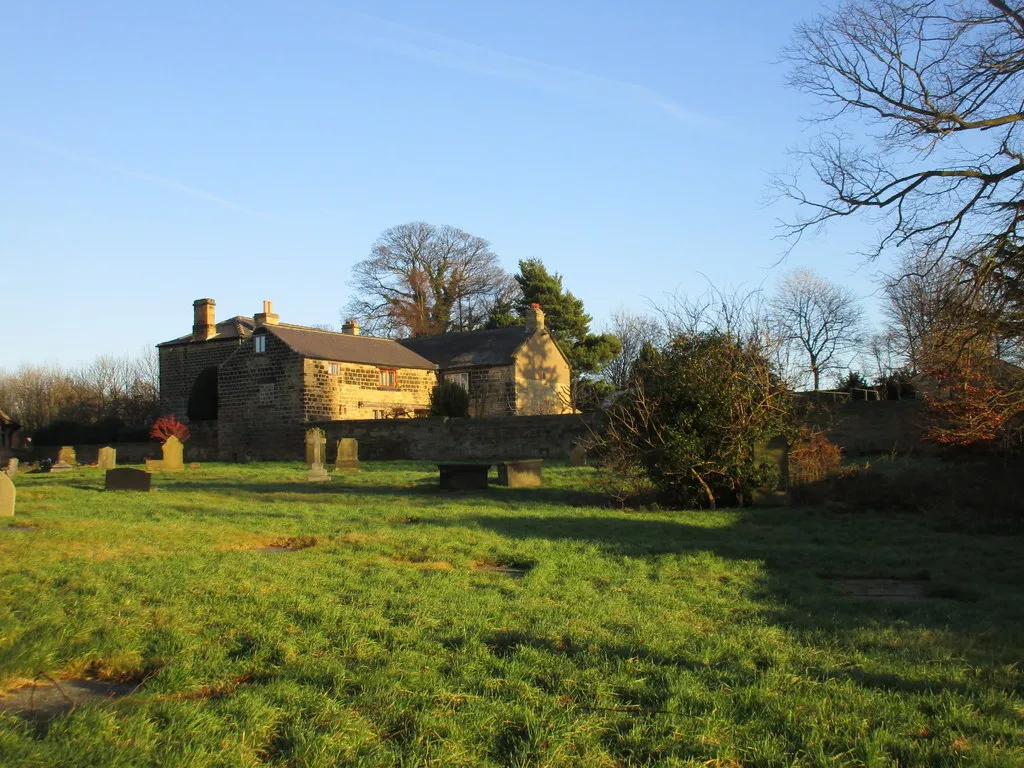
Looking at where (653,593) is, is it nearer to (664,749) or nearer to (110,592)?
(664,749)

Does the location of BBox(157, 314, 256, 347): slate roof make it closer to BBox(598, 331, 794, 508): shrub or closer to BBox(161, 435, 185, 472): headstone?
BBox(161, 435, 185, 472): headstone

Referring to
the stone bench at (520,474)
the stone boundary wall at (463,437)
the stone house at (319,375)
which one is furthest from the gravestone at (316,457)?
the stone house at (319,375)

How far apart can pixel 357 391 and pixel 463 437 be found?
11.2 meters

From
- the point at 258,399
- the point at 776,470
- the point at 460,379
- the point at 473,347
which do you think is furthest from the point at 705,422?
the point at 473,347

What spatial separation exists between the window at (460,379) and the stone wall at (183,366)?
469 inches

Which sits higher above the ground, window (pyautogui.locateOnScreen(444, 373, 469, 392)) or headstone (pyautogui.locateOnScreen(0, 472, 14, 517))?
window (pyautogui.locateOnScreen(444, 373, 469, 392))

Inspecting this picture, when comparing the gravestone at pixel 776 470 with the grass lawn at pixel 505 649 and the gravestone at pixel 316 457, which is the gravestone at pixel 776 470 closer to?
the grass lawn at pixel 505 649

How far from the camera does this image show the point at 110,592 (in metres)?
6.79

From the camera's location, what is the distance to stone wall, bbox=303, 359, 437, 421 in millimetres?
38500

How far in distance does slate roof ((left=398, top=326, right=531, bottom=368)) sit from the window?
1.55 ft

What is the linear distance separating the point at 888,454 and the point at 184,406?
37.8 m

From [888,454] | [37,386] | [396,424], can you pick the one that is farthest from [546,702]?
[37,386]

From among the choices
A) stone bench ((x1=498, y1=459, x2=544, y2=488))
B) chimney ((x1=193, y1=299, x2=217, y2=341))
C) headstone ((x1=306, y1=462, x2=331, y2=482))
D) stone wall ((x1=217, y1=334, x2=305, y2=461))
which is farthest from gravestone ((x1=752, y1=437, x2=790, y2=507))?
chimney ((x1=193, y1=299, x2=217, y2=341))

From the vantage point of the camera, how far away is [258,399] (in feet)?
130
